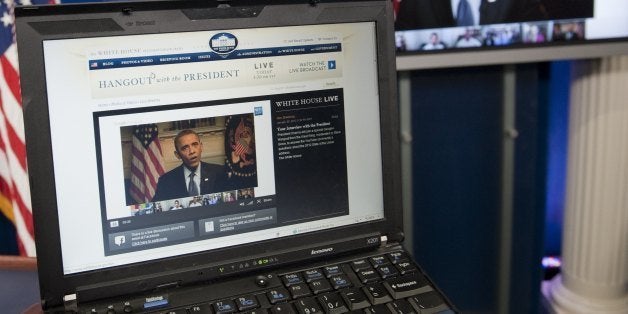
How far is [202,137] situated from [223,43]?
120 millimetres

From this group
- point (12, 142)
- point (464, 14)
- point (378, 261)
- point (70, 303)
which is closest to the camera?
point (70, 303)

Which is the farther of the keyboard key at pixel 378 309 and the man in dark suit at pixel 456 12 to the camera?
the man in dark suit at pixel 456 12

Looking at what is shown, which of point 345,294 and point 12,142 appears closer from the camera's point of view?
point 345,294

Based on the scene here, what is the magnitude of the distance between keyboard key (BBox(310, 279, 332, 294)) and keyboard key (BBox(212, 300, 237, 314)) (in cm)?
10

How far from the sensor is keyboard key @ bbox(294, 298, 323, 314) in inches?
31.3

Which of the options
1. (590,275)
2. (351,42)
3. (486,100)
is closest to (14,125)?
(351,42)

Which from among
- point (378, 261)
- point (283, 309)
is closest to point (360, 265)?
point (378, 261)

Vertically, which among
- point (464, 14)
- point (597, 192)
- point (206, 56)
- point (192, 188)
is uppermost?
point (464, 14)

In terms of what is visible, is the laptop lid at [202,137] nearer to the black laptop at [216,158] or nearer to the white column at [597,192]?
the black laptop at [216,158]

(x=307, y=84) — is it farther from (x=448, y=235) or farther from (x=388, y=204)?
(x=448, y=235)

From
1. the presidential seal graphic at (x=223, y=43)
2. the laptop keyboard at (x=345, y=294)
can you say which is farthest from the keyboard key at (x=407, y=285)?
the presidential seal graphic at (x=223, y=43)

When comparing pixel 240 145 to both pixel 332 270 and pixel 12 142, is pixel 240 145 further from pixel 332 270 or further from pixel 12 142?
pixel 12 142

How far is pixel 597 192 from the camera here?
1640mm

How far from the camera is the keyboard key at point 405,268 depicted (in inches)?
34.5
